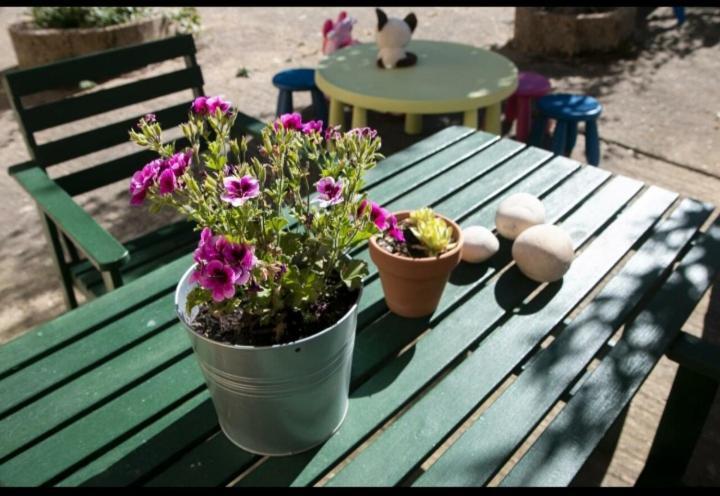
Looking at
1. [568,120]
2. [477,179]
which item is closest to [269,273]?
[477,179]

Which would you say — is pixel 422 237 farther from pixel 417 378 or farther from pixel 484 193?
pixel 484 193

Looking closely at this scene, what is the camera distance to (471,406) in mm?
1301

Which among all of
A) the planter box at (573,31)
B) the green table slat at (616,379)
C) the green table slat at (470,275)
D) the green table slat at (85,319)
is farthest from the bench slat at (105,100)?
the planter box at (573,31)

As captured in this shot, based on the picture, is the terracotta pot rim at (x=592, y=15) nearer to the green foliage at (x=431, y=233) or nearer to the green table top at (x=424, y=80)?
the green table top at (x=424, y=80)

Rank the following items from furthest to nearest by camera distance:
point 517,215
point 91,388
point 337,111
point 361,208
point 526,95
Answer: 1. point 526,95
2. point 337,111
3. point 517,215
4. point 91,388
5. point 361,208

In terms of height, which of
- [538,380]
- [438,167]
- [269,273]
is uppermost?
[269,273]

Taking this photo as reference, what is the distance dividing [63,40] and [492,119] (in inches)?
160

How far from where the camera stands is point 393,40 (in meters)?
3.40

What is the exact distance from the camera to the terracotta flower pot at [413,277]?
1.39 m

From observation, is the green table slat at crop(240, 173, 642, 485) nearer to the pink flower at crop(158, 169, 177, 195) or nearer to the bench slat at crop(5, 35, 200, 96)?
the pink flower at crop(158, 169, 177, 195)

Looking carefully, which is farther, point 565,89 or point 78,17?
point 78,17

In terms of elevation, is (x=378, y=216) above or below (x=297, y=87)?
above

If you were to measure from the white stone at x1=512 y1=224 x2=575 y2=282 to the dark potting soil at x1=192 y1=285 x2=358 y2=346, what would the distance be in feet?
2.05

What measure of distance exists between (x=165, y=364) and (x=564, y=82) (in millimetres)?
4797
